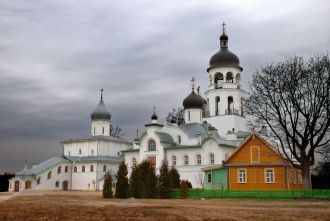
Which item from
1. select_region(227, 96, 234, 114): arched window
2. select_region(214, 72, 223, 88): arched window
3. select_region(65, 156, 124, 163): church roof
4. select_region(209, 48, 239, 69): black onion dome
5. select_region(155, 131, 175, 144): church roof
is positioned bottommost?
select_region(65, 156, 124, 163): church roof

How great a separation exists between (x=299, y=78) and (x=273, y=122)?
404 centimetres

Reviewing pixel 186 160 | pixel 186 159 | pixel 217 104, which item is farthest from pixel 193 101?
pixel 186 160

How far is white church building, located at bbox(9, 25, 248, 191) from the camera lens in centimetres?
5753

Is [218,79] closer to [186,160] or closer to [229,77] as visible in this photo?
[229,77]

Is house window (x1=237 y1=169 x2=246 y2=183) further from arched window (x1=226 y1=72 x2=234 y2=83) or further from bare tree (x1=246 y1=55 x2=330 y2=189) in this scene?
arched window (x1=226 y1=72 x2=234 y2=83)

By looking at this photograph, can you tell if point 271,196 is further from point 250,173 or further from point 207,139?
point 207,139

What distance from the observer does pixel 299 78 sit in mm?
34469

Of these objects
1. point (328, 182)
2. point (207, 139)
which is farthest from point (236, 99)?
point (328, 182)

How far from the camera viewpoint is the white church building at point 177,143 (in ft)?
189

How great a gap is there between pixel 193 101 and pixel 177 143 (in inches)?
255

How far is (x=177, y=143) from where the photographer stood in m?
60.4

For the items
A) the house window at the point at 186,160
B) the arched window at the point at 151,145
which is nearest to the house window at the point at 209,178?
the house window at the point at 186,160

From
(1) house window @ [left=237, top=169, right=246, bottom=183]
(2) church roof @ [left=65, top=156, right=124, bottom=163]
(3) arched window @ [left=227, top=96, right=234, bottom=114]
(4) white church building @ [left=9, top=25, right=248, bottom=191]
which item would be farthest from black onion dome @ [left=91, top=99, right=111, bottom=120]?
(1) house window @ [left=237, top=169, right=246, bottom=183]

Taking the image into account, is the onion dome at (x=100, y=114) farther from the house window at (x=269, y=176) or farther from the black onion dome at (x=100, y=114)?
the house window at (x=269, y=176)
